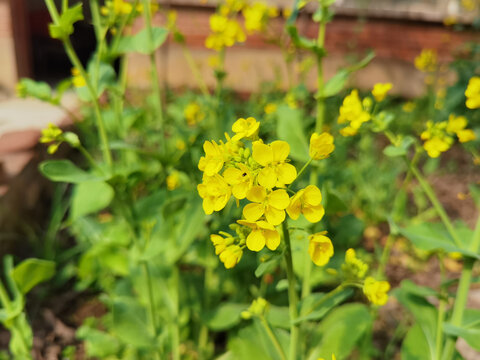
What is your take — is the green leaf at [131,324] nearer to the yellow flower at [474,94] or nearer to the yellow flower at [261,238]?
the yellow flower at [261,238]

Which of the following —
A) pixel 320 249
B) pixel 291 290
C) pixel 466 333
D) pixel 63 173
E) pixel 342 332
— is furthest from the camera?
pixel 342 332

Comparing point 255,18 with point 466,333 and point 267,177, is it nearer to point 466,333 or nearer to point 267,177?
point 267,177

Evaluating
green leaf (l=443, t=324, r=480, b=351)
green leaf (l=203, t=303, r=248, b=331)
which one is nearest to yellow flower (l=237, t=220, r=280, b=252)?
green leaf (l=443, t=324, r=480, b=351)

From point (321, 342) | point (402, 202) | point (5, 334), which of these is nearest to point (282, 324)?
point (321, 342)

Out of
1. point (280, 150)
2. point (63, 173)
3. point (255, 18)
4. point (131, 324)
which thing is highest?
point (255, 18)

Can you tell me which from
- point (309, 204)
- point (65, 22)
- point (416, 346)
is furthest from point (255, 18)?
point (416, 346)

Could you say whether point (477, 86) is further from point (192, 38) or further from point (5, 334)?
point (192, 38)

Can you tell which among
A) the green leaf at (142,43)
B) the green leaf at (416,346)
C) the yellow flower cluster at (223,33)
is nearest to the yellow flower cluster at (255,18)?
the yellow flower cluster at (223,33)
